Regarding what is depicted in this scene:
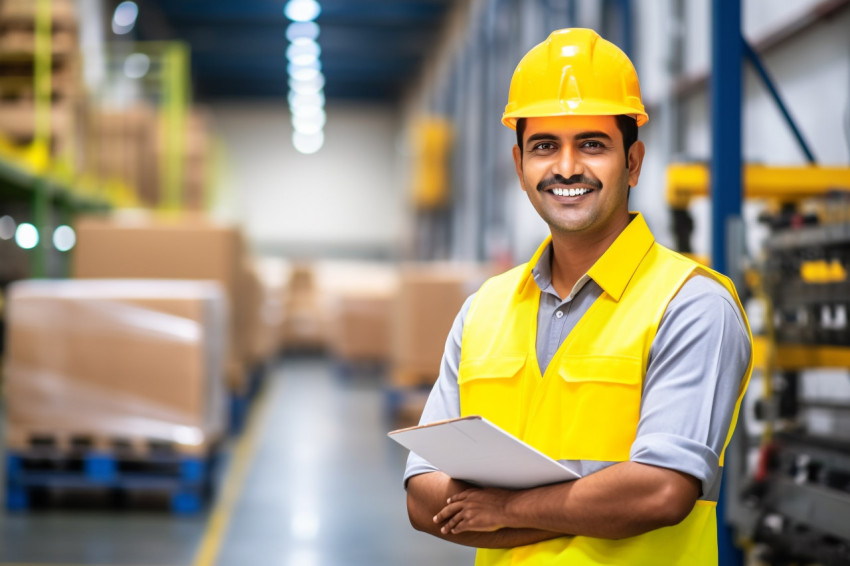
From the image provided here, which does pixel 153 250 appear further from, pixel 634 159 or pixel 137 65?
pixel 634 159

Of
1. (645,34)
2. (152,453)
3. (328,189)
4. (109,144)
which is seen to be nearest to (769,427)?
(152,453)

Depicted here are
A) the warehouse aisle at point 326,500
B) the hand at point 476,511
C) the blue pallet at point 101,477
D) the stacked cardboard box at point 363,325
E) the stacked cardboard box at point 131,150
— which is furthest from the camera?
the stacked cardboard box at point 363,325

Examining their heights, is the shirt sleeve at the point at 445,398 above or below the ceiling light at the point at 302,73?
below

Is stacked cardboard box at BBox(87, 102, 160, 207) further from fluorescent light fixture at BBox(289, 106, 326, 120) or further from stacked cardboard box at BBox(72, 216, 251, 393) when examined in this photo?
fluorescent light fixture at BBox(289, 106, 326, 120)

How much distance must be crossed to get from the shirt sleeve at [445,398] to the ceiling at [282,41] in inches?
687

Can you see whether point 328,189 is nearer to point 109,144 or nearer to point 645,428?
point 109,144

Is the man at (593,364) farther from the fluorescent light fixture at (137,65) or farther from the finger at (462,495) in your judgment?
the fluorescent light fixture at (137,65)

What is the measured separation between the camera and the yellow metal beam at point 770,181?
3.83 metres

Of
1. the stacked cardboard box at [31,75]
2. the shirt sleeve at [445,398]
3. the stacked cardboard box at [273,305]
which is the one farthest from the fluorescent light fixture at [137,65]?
the shirt sleeve at [445,398]

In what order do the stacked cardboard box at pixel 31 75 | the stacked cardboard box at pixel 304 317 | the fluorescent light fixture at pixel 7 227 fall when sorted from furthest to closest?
the stacked cardboard box at pixel 304 317, the fluorescent light fixture at pixel 7 227, the stacked cardboard box at pixel 31 75

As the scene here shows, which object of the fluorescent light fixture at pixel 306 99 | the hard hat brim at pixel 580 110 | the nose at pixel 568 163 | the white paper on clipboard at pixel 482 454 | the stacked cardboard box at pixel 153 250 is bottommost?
the white paper on clipboard at pixel 482 454

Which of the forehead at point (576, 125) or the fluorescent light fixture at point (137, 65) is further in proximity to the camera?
the fluorescent light fixture at point (137, 65)

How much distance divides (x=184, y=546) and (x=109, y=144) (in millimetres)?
7733

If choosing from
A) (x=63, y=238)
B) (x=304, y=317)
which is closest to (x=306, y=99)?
(x=304, y=317)
